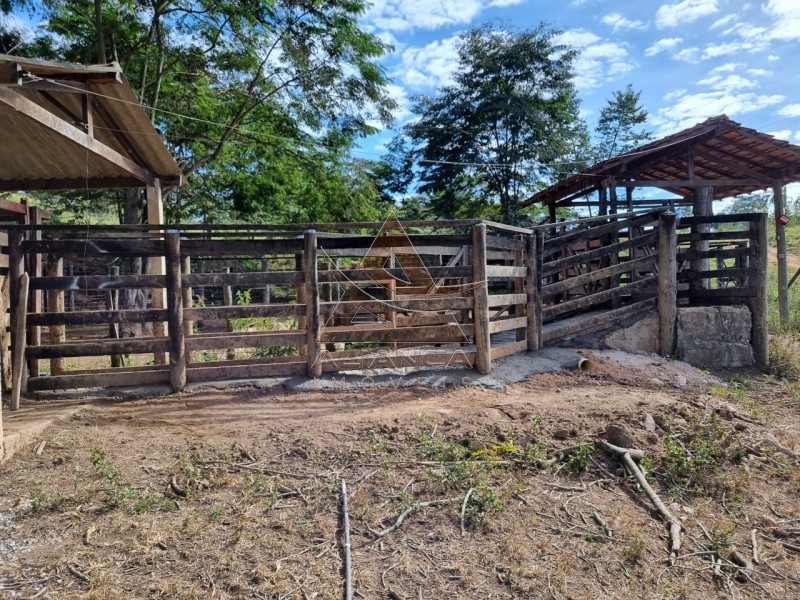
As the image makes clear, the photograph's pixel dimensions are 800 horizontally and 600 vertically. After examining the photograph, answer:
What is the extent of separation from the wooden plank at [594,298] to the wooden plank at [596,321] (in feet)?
0.65

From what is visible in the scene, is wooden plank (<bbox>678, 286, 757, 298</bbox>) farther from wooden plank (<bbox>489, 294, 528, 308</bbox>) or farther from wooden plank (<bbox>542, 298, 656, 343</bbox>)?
wooden plank (<bbox>489, 294, 528, 308</bbox>)

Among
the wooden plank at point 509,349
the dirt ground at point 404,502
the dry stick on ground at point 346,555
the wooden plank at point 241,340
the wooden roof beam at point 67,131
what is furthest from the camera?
the wooden plank at point 509,349

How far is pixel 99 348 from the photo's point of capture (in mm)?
5117

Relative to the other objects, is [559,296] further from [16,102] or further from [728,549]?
[16,102]

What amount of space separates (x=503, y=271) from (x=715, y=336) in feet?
11.4

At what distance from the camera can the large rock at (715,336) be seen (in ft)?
23.7

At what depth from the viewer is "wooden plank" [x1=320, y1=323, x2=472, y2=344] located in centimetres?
551

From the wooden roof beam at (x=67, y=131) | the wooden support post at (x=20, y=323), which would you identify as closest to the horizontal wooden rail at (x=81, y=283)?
the wooden support post at (x=20, y=323)

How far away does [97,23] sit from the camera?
9.09 meters

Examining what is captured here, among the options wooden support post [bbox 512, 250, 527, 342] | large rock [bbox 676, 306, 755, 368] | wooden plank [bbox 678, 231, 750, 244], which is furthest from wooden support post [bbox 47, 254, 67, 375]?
wooden plank [bbox 678, 231, 750, 244]

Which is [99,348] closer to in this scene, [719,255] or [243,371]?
[243,371]

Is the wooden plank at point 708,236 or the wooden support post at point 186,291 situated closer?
the wooden support post at point 186,291

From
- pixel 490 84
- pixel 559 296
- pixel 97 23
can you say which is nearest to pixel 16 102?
pixel 97 23

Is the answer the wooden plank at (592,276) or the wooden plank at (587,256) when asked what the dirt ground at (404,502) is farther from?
the wooden plank at (587,256)
